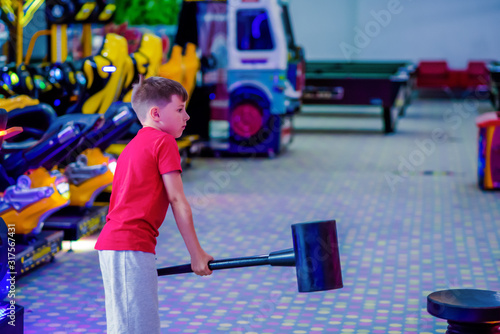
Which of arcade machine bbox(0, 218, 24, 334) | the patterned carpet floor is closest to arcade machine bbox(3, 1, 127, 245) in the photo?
the patterned carpet floor

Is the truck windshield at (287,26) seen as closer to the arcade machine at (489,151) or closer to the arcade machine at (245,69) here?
the arcade machine at (245,69)

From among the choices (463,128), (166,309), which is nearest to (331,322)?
(166,309)

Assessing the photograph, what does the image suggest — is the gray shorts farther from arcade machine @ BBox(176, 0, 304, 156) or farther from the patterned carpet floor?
arcade machine @ BBox(176, 0, 304, 156)

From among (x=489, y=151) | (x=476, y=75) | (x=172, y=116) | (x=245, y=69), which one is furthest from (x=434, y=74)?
(x=172, y=116)

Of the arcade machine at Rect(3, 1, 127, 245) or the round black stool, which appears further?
the arcade machine at Rect(3, 1, 127, 245)

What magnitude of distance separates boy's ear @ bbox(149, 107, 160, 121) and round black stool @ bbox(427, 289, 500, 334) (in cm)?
120

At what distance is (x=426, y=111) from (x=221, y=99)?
8.09m

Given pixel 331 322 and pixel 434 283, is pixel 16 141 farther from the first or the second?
pixel 434 283

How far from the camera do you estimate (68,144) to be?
4.66 meters

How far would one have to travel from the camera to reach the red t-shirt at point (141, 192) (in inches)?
93.1

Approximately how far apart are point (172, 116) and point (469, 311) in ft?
4.03

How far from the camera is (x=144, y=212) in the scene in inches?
93.4

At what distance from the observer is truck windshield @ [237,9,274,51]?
9219mm

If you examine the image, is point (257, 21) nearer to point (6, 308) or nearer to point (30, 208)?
point (30, 208)
